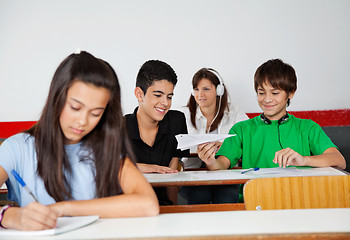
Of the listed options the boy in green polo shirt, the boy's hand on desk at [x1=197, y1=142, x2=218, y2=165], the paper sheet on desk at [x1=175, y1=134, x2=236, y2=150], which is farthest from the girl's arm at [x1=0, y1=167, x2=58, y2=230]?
the boy in green polo shirt

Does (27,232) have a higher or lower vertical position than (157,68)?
lower

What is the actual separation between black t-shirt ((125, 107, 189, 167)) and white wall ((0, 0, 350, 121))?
130 centimetres

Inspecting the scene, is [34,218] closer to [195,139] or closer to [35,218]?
[35,218]

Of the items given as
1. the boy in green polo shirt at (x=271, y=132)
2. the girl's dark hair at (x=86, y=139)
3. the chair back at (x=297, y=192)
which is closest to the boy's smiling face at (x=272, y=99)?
the boy in green polo shirt at (x=271, y=132)

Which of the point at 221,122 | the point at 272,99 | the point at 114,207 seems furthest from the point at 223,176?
the point at 221,122

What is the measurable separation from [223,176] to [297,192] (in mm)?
430

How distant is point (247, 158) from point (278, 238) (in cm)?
138

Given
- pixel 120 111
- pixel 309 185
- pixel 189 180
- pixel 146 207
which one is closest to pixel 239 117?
pixel 189 180

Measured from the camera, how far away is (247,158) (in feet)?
7.52

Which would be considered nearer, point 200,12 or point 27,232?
point 27,232

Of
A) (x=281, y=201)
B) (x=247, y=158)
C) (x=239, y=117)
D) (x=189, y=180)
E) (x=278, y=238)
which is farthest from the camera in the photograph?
(x=239, y=117)

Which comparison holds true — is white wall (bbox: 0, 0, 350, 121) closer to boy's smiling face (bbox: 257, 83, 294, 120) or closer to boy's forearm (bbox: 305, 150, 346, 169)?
boy's smiling face (bbox: 257, 83, 294, 120)

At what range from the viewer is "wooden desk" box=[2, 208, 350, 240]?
3.05 ft

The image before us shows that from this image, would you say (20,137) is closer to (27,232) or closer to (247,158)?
(27,232)
